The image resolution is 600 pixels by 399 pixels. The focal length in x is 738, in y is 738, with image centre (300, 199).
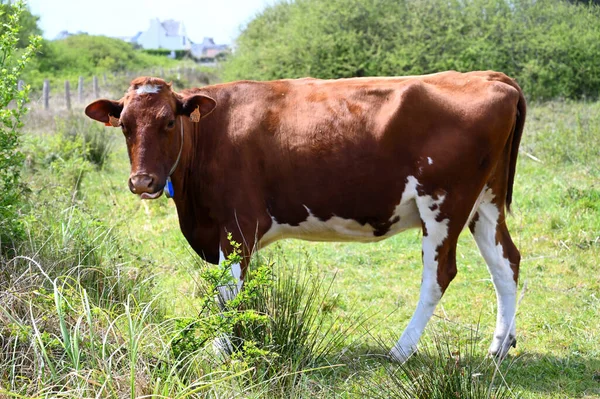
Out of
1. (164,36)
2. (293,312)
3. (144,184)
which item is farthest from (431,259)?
(164,36)

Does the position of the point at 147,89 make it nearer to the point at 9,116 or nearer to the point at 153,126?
the point at 153,126

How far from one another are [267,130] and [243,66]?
22.9m

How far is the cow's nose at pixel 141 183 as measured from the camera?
4.95 metres

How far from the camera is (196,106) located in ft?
17.6

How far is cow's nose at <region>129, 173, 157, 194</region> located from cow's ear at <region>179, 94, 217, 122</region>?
0.62 metres

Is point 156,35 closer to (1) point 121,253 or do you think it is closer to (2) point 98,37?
(2) point 98,37

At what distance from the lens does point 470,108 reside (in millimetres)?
5258

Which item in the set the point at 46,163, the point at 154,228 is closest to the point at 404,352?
the point at 154,228

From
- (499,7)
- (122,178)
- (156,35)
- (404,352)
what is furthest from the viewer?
(156,35)

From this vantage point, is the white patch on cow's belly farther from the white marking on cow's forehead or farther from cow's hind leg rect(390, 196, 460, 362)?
the white marking on cow's forehead

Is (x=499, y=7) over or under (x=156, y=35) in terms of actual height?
over

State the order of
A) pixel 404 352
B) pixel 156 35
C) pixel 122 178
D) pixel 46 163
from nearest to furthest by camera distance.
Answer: pixel 404 352 < pixel 46 163 < pixel 122 178 < pixel 156 35

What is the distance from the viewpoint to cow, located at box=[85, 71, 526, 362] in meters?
5.23

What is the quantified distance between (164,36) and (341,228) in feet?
370
